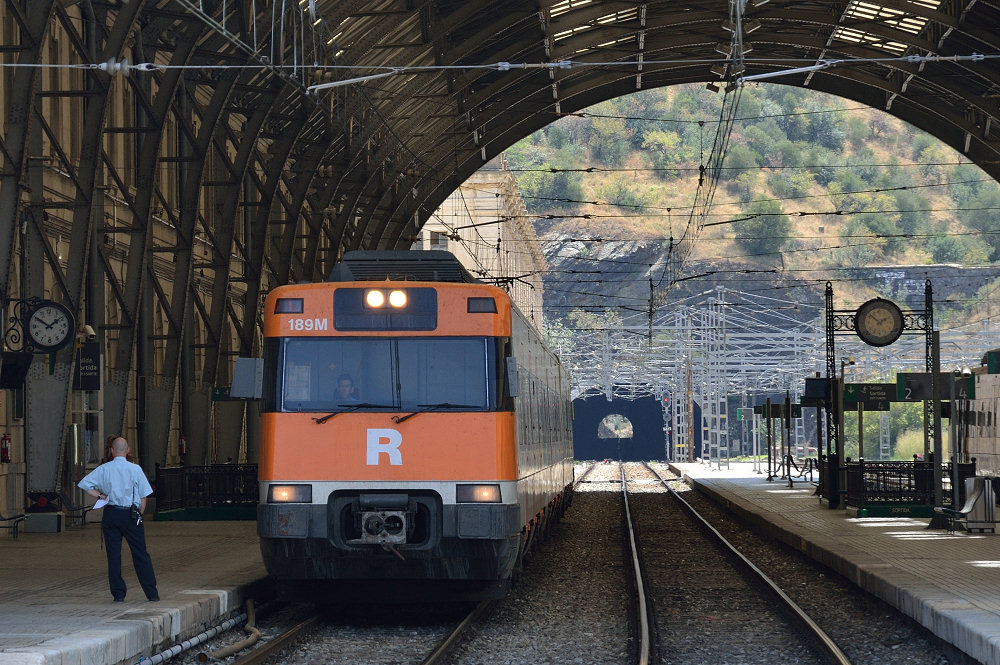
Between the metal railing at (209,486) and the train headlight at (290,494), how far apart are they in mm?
13492

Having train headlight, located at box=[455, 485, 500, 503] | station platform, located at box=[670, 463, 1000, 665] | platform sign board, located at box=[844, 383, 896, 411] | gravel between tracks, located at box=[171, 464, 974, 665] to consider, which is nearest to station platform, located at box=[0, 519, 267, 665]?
gravel between tracks, located at box=[171, 464, 974, 665]

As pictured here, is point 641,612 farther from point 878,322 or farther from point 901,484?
point 878,322

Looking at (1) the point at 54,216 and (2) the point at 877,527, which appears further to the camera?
(1) the point at 54,216

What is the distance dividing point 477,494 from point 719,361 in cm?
5465

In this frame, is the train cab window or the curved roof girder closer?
the train cab window

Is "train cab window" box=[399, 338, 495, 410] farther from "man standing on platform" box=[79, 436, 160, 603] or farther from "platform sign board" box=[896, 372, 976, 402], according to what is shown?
"platform sign board" box=[896, 372, 976, 402]

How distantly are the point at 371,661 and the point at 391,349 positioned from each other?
117 inches

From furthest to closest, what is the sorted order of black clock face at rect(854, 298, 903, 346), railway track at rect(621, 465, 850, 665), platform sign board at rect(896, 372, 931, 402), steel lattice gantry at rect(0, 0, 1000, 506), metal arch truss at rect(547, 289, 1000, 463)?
metal arch truss at rect(547, 289, 1000, 463) < black clock face at rect(854, 298, 903, 346) < platform sign board at rect(896, 372, 931, 402) < steel lattice gantry at rect(0, 0, 1000, 506) < railway track at rect(621, 465, 850, 665)

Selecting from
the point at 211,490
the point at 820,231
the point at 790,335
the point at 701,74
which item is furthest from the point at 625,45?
the point at 820,231

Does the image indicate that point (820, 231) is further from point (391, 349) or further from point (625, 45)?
point (391, 349)

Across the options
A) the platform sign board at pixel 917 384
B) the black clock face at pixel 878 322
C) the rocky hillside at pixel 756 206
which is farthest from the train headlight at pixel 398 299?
the rocky hillside at pixel 756 206

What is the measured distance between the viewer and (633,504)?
39219 millimetres

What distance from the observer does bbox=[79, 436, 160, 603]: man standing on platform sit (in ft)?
41.0

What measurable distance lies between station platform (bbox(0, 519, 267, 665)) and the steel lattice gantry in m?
3.51
